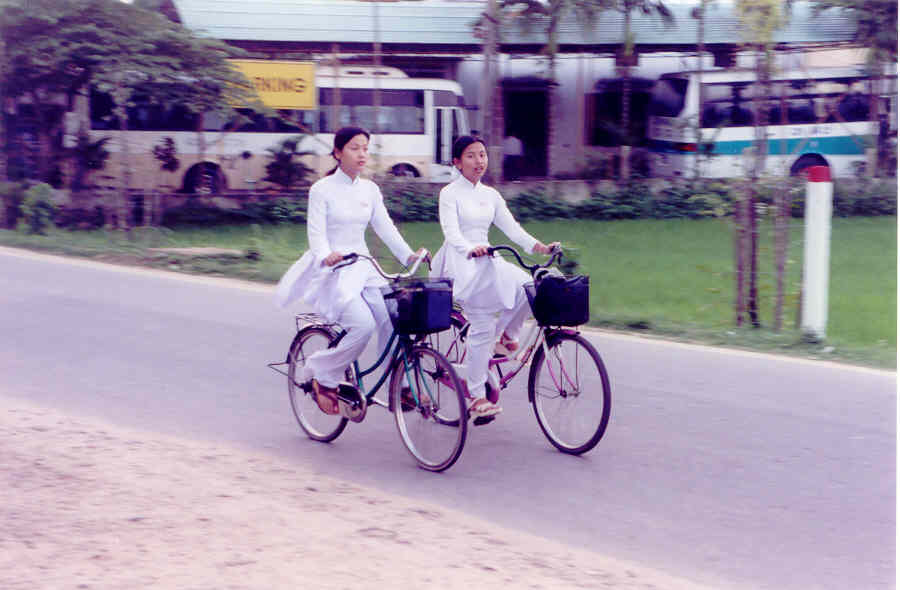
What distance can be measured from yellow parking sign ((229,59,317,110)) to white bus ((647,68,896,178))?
27.6 ft

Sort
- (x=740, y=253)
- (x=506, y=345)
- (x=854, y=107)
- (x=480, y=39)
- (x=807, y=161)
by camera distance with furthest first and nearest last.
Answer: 1. (x=854, y=107)
2. (x=807, y=161)
3. (x=480, y=39)
4. (x=740, y=253)
5. (x=506, y=345)

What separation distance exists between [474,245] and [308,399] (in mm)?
1407

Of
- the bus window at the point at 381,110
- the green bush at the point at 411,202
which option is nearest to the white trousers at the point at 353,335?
the green bush at the point at 411,202

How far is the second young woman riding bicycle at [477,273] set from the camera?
6180mm

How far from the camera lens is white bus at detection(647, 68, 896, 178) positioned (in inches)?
977

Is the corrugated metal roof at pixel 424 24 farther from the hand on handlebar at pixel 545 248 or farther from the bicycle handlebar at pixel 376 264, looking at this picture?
the bicycle handlebar at pixel 376 264

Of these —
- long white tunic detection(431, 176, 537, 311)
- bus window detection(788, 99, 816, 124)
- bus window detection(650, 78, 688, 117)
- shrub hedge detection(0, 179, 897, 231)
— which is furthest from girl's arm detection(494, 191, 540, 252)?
bus window detection(788, 99, 816, 124)

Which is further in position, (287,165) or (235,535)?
(287,165)

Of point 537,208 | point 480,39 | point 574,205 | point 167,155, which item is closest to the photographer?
point 537,208

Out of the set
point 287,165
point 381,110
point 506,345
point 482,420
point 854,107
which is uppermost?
point 854,107

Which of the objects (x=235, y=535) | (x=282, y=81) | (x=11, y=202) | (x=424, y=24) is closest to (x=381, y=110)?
(x=424, y=24)

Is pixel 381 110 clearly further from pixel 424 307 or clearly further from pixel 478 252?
pixel 424 307

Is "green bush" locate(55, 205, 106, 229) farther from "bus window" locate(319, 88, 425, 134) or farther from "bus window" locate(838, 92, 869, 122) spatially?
"bus window" locate(838, 92, 869, 122)

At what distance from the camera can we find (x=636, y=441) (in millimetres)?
6406
